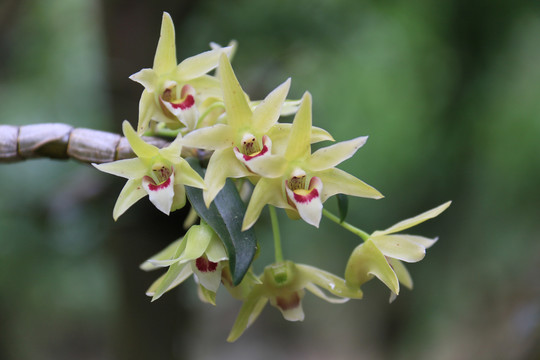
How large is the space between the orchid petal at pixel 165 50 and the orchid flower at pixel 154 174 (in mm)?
158

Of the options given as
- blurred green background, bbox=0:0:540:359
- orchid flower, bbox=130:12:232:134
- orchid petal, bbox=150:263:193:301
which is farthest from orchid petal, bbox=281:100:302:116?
blurred green background, bbox=0:0:540:359

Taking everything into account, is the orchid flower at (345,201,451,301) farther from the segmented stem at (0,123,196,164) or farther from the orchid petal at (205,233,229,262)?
the segmented stem at (0,123,196,164)

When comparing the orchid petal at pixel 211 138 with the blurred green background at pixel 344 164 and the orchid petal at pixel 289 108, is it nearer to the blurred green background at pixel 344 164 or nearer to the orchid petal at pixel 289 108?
the orchid petal at pixel 289 108

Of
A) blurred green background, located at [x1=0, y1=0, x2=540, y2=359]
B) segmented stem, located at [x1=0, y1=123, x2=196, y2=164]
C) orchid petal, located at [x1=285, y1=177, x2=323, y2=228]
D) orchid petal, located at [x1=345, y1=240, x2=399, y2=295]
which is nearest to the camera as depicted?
orchid petal, located at [x1=285, y1=177, x2=323, y2=228]

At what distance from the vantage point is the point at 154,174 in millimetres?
793

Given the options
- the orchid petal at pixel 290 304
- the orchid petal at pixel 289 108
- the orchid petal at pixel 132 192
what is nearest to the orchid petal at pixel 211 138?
the orchid petal at pixel 132 192

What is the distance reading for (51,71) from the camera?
2842mm

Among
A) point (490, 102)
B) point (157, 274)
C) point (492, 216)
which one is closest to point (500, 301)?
point (492, 216)

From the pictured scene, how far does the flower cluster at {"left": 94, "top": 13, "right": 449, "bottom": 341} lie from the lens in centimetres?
75

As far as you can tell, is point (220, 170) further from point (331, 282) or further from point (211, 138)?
point (331, 282)

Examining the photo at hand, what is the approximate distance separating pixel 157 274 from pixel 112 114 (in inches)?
25.6

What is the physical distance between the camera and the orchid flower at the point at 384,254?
0.84 meters

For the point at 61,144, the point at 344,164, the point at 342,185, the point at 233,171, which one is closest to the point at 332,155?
the point at 342,185

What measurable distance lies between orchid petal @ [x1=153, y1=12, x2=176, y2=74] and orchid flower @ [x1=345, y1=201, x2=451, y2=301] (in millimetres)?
452
